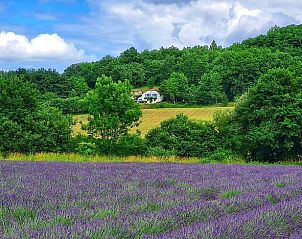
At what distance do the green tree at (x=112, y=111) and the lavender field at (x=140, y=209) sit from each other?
20812 mm

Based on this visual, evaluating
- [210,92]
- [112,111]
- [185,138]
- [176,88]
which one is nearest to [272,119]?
[185,138]

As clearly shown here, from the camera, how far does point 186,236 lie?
4.18 m

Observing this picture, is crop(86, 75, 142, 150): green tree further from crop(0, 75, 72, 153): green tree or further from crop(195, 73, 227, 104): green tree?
crop(195, 73, 227, 104): green tree

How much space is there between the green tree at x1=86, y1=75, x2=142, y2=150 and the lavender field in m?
20.8

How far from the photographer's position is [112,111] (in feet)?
102

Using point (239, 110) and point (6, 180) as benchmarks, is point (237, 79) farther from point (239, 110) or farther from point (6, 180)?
point (6, 180)

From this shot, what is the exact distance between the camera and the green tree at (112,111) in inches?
1206

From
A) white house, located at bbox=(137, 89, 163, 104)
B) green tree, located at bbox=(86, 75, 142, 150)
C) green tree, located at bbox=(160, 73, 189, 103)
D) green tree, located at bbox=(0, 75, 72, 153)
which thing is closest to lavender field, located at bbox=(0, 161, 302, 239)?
green tree, located at bbox=(0, 75, 72, 153)

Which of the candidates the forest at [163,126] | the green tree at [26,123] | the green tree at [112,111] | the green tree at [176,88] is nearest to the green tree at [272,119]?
the forest at [163,126]

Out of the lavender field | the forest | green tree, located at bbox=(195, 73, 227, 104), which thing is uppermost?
green tree, located at bbox=(195, 73, 227, 104)

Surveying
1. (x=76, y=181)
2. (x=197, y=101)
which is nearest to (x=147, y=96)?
(x=197, y=101)

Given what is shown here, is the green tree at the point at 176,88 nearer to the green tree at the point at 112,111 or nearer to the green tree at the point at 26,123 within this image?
the green tree at the point at 112,111

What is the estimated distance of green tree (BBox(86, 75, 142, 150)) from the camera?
1206 inches

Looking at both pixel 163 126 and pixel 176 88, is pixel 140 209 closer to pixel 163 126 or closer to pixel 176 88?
pixel 163 126
